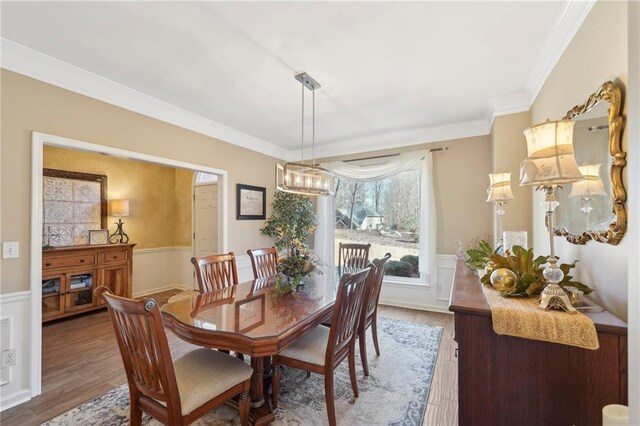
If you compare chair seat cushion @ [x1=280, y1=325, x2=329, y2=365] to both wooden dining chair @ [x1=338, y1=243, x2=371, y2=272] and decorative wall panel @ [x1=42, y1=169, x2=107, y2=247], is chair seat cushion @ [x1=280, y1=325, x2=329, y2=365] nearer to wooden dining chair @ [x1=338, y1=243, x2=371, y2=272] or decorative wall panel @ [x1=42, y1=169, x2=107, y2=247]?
wooden dining chair @ [x1=338, y1=243, x2=371, y2=272]

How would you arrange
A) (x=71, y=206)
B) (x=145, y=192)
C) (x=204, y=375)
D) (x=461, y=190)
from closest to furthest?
1. (x=204, y=375)
2. (x=461, y=190)
3. (x=71, y=206)
4. (x=145, y=192)

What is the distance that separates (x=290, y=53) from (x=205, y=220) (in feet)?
12.3

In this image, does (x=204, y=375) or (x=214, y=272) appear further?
(x=214, y=272)

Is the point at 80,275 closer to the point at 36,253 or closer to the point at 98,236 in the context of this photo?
the point at 98,236

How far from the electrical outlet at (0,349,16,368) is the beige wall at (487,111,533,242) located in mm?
4444

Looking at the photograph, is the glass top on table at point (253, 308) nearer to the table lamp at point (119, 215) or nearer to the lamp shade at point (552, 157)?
the lamp shade at point (552, 157)

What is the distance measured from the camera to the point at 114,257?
4094mm

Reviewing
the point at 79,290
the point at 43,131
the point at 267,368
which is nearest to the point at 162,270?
the point at 79,290

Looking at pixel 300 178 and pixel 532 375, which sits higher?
pixel 300 178

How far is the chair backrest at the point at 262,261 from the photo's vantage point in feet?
9.81

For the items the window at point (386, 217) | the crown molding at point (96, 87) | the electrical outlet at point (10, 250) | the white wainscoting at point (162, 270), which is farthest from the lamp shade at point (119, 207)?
the window at point (386, 217)

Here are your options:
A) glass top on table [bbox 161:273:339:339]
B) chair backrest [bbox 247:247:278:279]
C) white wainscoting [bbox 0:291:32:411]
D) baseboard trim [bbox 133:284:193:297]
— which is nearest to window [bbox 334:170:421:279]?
chair backrest [bbox 247:247:278:279]

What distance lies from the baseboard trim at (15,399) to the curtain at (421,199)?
3.53 metres

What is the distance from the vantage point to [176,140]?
3.29 meters
